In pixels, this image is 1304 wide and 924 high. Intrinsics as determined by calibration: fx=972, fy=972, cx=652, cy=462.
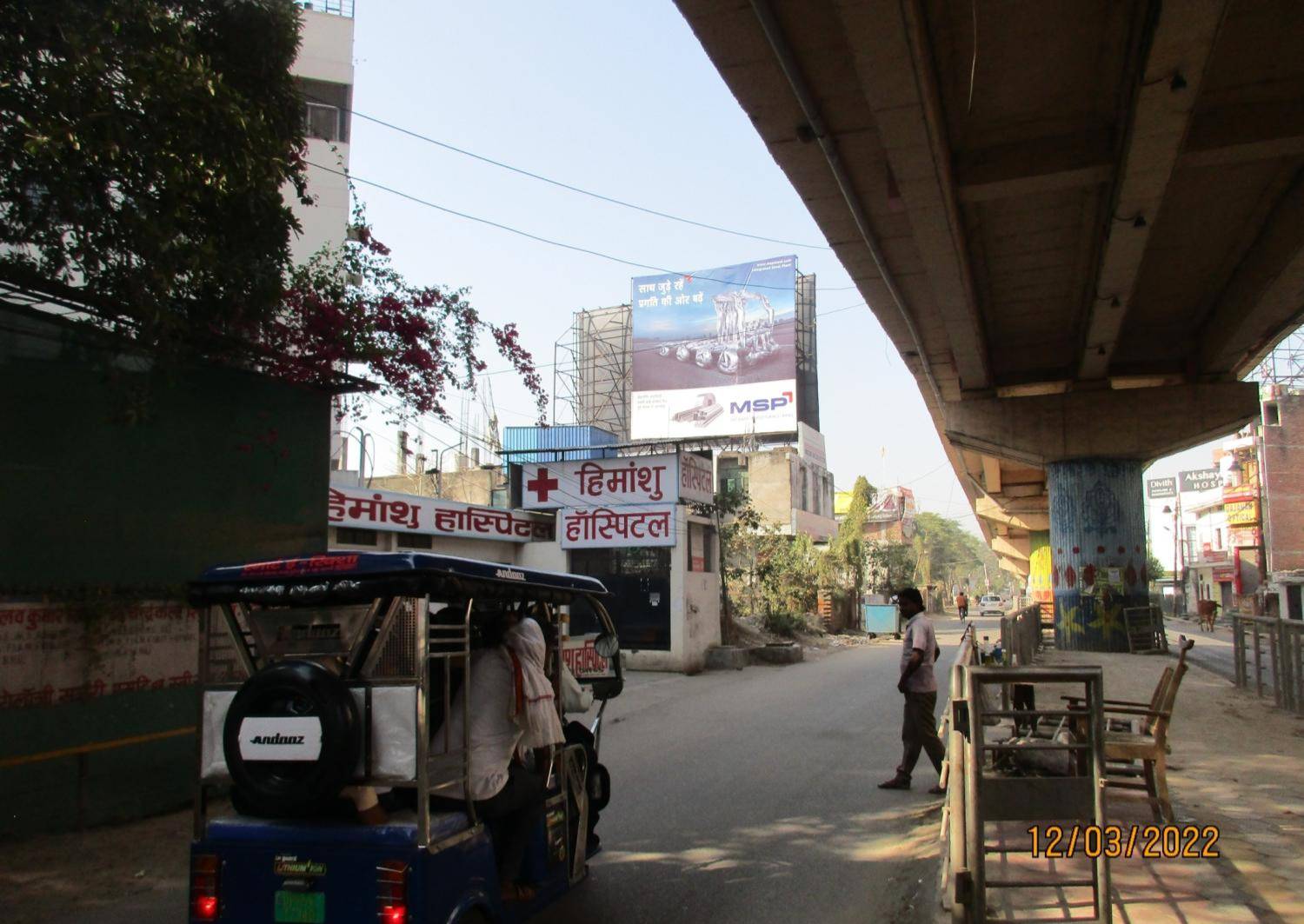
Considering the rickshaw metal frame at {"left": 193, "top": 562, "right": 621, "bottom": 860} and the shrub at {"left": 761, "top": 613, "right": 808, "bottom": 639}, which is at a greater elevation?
the rickshaw metal frame at {"left": 193, "top": 562, "right": 621, "bottom": 860}

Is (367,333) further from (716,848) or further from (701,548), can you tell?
(701,548)

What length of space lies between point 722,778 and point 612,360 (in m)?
47.1

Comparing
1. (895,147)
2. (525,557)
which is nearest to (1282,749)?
(895,147)

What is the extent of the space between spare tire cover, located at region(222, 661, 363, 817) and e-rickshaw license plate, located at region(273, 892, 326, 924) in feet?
1.06

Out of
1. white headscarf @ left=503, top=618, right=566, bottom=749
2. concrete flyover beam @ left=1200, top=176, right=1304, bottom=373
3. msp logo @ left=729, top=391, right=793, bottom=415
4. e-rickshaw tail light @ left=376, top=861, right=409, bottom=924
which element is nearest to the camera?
e-rickshaw tail light @ left=376, top=861, right=409, bottom=924

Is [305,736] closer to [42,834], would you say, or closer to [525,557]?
[42,834]

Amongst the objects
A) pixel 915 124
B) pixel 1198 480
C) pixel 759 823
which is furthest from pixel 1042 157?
pixel 1198 480

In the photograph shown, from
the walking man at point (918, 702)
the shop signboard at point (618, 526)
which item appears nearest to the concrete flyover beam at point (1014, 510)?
the shop signboard at point (618, 526)

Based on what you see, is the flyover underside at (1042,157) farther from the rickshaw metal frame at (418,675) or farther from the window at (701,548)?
the window at (701,548)

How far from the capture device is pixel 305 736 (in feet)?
12.7

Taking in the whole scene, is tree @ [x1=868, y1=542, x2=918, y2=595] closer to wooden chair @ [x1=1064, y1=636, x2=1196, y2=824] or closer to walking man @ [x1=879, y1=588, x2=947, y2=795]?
walking man @ [x1=879, y1=588, x2=947, y2=795]

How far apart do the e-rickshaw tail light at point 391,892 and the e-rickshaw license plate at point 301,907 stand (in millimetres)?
254
